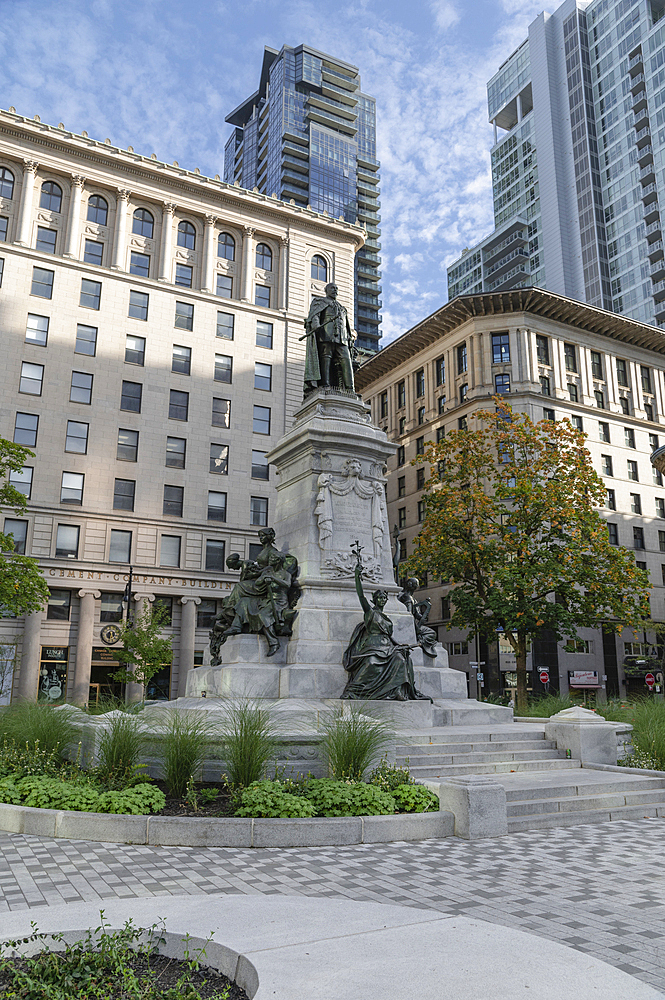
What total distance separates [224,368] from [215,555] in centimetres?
1358

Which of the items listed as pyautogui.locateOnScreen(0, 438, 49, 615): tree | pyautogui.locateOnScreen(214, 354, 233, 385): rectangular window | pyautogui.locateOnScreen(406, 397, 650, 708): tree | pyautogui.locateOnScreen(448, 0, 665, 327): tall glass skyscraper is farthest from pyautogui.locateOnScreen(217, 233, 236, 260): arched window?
pyautogui.locateOnScreen(448, 0, 665, 327): tall glass skyscraper

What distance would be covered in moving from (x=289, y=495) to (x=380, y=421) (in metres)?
59.1

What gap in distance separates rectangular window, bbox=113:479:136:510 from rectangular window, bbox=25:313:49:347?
1002cm

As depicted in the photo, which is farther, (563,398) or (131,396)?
(563,398)

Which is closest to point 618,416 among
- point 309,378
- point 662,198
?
point 662,198

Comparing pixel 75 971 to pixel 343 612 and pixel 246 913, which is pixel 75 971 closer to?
pixel 246 913

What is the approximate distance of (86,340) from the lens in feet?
168

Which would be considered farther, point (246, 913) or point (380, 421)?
point (380, 421)

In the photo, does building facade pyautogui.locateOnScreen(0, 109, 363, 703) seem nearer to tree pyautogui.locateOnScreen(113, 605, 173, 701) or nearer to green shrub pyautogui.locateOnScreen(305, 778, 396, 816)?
tree pyautogui.locateOnScreen(113, 605, 173, 701)

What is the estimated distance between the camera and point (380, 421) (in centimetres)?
7800

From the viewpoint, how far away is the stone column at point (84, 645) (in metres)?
46.0

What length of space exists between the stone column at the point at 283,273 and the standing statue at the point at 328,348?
39.0 metres

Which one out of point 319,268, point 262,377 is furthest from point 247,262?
point 262,377

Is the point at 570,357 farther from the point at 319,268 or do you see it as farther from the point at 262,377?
the point at 262,377
